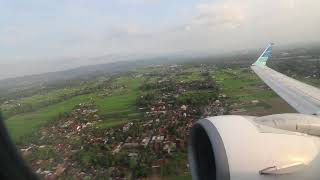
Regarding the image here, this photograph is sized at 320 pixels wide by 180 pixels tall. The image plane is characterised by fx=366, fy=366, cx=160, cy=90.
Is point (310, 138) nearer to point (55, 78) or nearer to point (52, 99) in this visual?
point (52, 99)

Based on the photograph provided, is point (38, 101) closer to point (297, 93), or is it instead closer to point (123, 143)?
point (123, 143)

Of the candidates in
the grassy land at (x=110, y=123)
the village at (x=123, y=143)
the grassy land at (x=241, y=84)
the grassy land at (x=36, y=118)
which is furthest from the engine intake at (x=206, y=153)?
the grassy land at (x=241, y=84)

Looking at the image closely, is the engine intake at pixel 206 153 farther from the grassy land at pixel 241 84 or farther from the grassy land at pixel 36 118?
the grassy land at pixel 241 84

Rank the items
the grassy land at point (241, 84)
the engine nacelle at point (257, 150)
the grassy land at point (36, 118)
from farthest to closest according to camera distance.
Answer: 1. the grassy land at point (241, 84)
2. the grassy land at point (36, 118)
3. the engine nacelle at point (257, 150)

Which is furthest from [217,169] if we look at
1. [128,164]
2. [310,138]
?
[128,164]

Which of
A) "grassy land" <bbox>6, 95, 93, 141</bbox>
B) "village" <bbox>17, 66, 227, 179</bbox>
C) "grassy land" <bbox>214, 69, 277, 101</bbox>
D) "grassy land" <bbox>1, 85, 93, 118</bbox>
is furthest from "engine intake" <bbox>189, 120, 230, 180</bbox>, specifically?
"grassy land" <bbox>214, 69, 277, 101</bbox>

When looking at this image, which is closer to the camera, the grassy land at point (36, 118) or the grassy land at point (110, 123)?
the grassy land at point (36, 118)
